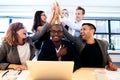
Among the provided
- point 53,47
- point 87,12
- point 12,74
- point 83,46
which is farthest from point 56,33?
point 87,12

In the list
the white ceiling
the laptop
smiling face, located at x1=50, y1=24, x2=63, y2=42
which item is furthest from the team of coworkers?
the white ceiling

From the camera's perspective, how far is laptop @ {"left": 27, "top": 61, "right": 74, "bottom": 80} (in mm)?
1332

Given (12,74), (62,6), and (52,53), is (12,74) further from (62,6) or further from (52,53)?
(62,6)

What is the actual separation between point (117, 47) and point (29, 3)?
2.86 m

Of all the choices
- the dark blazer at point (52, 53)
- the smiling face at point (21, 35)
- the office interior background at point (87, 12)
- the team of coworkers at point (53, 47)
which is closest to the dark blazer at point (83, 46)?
the team of coworkers at point (53, 47)

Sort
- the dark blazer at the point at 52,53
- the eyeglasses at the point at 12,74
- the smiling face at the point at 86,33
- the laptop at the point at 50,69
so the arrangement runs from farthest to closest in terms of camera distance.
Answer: the smiling face at the point at 86,33, the dark blazer at the point at 52,53, the eyeglasses at the point at 12,74, the laptop at the point at 50,69

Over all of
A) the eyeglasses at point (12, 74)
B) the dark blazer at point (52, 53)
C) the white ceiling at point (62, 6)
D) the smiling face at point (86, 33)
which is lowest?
the eyeglasses at point (12, 74)

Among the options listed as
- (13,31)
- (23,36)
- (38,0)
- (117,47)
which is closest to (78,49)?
(23,36)

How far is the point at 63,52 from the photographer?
2111 mm

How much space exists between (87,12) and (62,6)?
28.1 inches

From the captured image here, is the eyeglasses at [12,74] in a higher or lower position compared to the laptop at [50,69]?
lower

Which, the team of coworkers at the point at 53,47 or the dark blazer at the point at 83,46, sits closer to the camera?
the team of coworkers at the point at 53,47

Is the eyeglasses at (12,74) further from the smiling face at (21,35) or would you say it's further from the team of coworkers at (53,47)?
the smiling face at (21,35)

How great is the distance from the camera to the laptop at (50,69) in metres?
1.33
